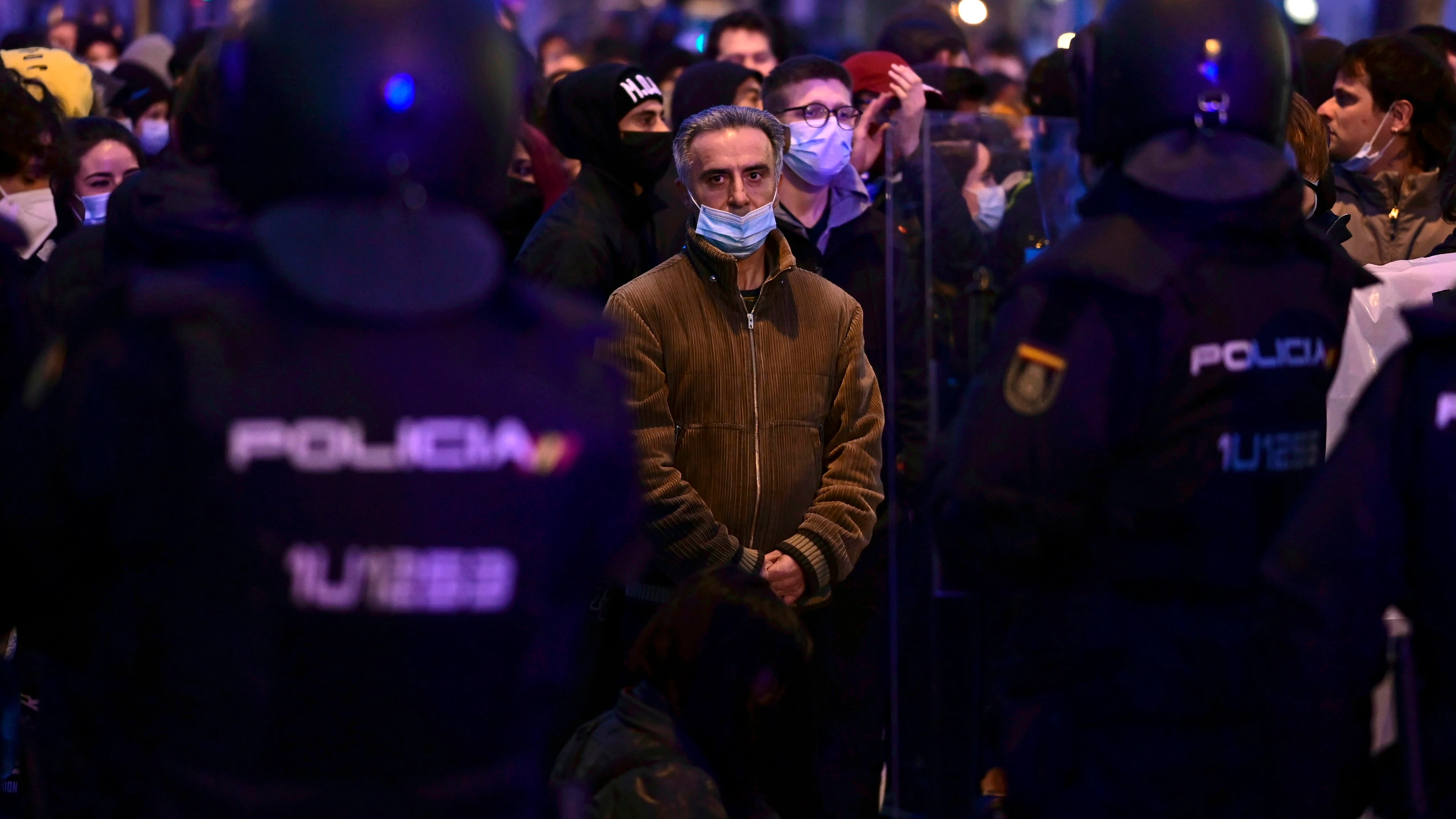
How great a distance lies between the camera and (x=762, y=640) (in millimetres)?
2898

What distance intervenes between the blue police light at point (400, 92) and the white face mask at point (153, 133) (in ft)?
19.4

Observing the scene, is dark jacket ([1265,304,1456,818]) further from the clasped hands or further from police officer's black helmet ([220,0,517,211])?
the clasped hands

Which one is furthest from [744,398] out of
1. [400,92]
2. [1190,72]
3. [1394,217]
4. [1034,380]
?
[1394,217]

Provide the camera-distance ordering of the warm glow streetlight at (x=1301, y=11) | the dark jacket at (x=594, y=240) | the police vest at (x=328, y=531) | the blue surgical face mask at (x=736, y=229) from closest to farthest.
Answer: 1. the police vest at (x=328, y=531)
2. the blue surgical face mask at (x=736, y=229)
3. the dark jacket at (x=594, y=240)
4. the warm glow streetlight at (x=1301, y=11)

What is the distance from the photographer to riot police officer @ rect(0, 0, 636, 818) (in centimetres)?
177

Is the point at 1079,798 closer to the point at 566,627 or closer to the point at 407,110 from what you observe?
the point at 566,627

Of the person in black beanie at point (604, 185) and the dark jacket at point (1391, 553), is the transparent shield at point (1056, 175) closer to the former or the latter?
the person in black beanie at point (604, 185)

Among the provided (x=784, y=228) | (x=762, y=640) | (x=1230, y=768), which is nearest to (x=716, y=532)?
(x=762, y=640)

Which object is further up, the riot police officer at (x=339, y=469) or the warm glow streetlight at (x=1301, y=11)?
the riot police officer at (x=339, y=469)

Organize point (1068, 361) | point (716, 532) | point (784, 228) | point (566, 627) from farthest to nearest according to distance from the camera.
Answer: point (784, 228) < point (716, 532) < point (1068, 361) < point (566, 627)

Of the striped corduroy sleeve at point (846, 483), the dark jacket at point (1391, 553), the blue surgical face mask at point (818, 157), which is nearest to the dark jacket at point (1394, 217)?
the blue surgical face mask at point (818, 157)

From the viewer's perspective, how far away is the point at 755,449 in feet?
12.7

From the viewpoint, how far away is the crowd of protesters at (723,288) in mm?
2426

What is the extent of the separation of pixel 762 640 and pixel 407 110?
1385 millimetres
